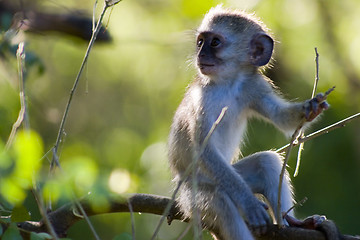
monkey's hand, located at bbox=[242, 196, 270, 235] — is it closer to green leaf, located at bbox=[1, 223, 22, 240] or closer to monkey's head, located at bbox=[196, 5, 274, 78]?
monkey's head, located at bbox=[196, 5, 274, 78]

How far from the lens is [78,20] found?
29.2ft

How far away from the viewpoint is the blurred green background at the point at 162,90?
440 inches

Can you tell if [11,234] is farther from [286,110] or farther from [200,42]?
[200,42]

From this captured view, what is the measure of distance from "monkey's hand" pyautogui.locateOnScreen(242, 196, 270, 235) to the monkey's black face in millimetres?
1310

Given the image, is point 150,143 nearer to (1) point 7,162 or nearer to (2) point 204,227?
(2) point 204,227

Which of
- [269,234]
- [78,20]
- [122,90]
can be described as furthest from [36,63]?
[122,90]

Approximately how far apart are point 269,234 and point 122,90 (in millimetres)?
13356

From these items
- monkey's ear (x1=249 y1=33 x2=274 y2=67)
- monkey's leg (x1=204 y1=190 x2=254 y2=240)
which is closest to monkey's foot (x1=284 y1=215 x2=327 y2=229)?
monkey's leg (x1=204 y1=190 x2=254 y2=240)

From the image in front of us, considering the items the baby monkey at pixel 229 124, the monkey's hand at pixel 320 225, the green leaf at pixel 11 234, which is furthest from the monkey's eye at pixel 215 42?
the green leaf at pixel 11 234

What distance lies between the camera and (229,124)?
5734 millimetres

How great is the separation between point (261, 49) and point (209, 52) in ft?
1.73

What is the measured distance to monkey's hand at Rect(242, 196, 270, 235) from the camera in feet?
15.4

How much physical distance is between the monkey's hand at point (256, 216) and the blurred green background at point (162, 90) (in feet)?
6.73

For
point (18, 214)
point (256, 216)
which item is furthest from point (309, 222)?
point (18, 214)
